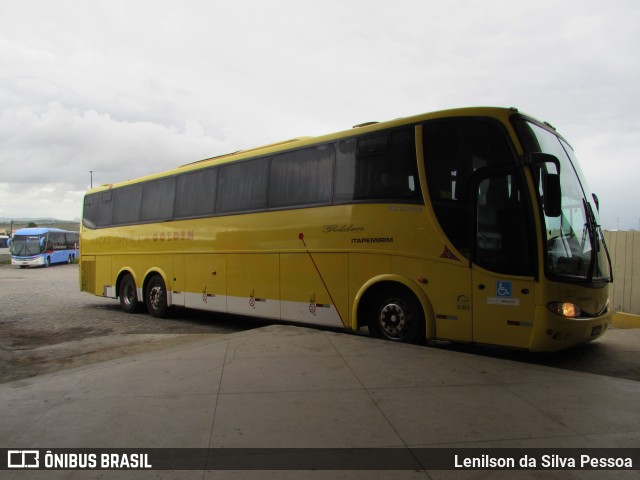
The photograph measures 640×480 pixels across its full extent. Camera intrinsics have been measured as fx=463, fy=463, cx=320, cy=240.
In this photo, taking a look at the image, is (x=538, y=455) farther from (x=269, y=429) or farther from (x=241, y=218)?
(x=241, y=218)

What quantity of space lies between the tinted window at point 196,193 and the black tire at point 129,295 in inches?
117

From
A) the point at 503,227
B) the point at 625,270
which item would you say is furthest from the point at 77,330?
the point at 625,270

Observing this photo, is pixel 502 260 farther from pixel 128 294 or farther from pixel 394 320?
pixel 128 294

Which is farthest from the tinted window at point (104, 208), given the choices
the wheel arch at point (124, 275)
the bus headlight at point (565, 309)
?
the bus headlight at point (565, 309)

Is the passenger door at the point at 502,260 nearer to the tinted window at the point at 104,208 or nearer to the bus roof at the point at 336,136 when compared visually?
the bus roof at the point at 336,136

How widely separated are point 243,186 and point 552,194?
19.8 feet

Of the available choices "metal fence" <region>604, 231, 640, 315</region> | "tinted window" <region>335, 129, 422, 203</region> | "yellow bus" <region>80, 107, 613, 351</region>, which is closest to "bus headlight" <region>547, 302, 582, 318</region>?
"yellow bus" <region>80, 107, 613, 351</region>

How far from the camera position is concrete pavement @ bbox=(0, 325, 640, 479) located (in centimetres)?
353

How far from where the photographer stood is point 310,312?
26.4 feet

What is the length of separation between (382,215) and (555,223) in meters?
2.34

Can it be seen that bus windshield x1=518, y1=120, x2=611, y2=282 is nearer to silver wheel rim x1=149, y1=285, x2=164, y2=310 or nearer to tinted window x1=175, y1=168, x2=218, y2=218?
tinted window x1=175, y1=168, x2=218, y2=218

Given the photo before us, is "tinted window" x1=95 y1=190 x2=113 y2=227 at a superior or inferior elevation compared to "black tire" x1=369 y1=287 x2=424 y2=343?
superior

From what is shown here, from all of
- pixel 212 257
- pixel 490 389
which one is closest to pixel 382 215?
pixel 490 389

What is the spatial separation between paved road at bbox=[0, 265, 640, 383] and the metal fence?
217 centimetres
